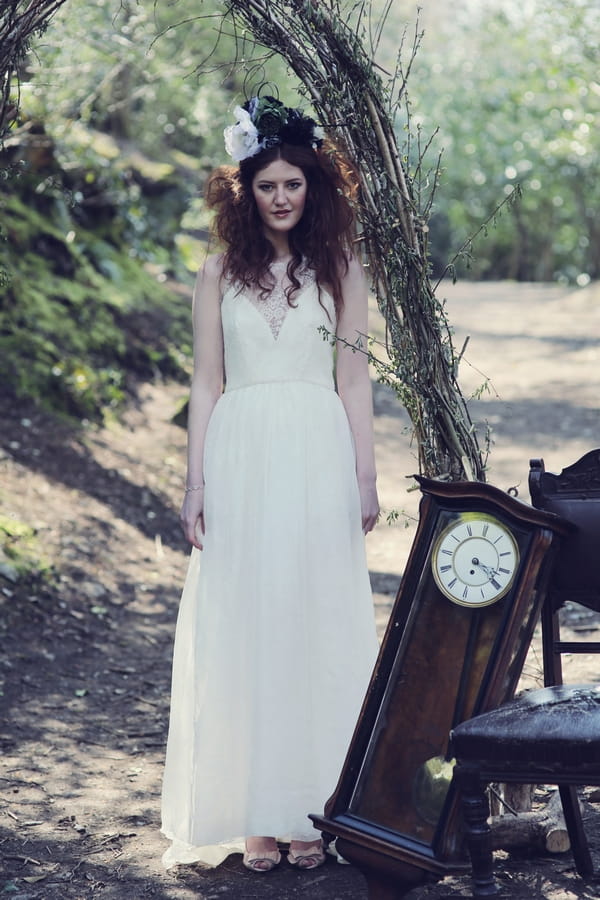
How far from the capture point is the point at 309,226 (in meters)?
3.54

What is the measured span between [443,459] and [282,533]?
0.57 metres

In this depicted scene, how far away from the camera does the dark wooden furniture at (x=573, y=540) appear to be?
3.17 m

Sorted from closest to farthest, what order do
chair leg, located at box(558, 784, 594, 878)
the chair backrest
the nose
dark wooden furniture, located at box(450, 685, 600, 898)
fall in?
1. dark wooden furniture, located at box(450, 685, 600, 898)
2. the chair backrest
3. chair leg, located at box(558, 784, 594, 878)
4. the nose

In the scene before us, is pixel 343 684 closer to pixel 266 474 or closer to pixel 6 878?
pixel 266 474

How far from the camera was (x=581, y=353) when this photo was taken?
1509 cm

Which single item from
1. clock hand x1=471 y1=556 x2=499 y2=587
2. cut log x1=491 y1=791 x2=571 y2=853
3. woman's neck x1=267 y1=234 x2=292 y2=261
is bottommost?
cut log x1=491 y1=791 x2=571 y2=853

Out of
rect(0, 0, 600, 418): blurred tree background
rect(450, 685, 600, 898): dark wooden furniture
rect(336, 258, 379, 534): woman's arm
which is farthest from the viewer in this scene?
rect(0, 0, 600, 418): blurred tree background

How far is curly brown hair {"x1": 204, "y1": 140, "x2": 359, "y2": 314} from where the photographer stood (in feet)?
11.5

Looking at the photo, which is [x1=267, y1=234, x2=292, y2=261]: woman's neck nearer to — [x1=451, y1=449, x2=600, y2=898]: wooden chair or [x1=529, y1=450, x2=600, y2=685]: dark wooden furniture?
[x1=529, y1=450, x2=600, y2=685]: dark wooden furniture

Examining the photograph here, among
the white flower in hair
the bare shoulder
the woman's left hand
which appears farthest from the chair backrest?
the white flower in hair

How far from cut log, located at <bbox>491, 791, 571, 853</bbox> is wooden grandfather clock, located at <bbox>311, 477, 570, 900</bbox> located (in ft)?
1.69

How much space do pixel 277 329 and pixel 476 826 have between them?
163 centimetres

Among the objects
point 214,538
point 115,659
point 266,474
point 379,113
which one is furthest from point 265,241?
point 115,659

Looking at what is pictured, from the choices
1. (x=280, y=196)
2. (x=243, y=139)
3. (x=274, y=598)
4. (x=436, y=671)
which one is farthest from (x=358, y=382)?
(x=436, y=671)
